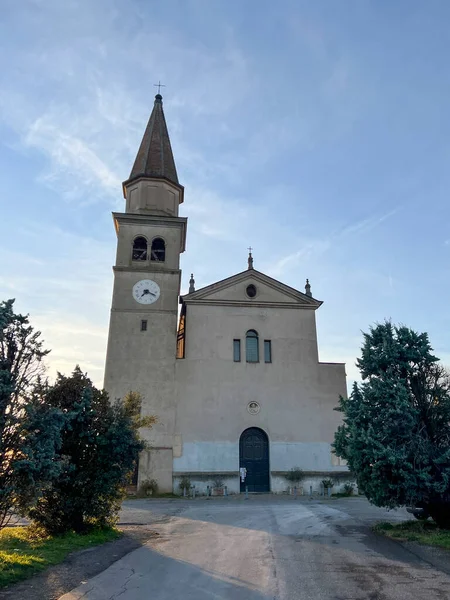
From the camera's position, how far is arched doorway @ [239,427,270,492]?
2492 cm

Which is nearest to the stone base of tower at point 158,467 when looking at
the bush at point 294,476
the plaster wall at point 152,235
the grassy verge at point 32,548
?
the bush at point 294,476

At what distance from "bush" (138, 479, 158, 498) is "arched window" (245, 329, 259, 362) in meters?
8.40

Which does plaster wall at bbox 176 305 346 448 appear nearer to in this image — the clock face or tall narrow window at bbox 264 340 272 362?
tall narrow window at bbox 264 340 272 362

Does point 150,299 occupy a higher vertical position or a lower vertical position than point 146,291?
lower

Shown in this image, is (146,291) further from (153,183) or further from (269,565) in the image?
(269,565)

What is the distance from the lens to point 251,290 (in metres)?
28.6

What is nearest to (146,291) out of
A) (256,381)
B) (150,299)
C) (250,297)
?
(150,299)

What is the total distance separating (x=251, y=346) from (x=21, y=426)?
65.1 feet

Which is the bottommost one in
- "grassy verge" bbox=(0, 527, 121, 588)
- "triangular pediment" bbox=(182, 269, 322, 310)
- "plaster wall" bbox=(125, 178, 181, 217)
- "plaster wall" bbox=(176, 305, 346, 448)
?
"grassy verge" bbox=(0, 527, 121, 588)

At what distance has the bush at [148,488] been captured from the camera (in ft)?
76.6

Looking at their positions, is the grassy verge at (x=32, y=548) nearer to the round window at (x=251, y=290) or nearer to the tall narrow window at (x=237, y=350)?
the tall narrow window at (x=237, y=350)

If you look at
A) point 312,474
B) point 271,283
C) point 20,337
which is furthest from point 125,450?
point 271,283

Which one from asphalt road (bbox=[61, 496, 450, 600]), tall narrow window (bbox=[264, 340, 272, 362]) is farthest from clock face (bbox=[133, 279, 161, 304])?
asphalt road (bbox=[61, 496, 450, 600])

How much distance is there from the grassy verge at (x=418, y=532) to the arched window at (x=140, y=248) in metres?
19.8
